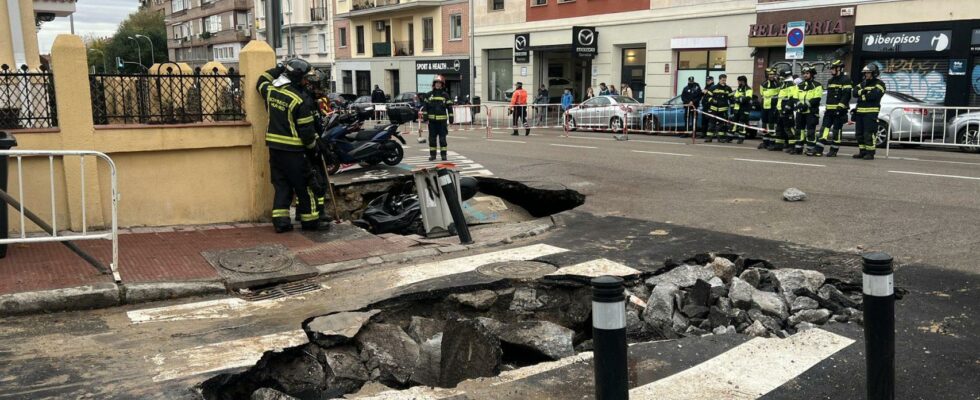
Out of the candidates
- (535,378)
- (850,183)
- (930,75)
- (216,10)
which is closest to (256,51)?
(535,378)

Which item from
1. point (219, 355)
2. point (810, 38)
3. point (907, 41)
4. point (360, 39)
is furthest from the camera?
point (360, 39)

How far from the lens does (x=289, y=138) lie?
8.18 metres

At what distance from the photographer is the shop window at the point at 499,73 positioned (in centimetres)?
3784

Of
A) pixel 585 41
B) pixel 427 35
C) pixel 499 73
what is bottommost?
pixel 499 73

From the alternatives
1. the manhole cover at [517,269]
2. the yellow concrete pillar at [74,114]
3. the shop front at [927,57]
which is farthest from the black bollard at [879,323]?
the shop front at [927,57]

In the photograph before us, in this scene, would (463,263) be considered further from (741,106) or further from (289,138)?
(741,106)

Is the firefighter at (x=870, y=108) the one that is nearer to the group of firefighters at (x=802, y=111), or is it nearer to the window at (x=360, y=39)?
the group of firefighters at (x=802, y=111)

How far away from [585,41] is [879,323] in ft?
93.7

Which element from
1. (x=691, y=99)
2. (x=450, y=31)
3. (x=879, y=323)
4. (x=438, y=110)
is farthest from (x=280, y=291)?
(x=450, y=31)

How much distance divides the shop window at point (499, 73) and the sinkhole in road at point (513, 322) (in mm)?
31659

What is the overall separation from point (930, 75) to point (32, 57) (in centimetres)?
2175

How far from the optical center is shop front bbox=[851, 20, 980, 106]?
2036 cm

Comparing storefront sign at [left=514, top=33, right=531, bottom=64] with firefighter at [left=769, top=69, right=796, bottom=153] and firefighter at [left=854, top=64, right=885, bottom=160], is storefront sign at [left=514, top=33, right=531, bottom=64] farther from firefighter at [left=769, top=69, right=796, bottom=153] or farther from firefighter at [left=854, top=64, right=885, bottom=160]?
firefighter at [left=854, top=64, right=885, bottom=160]

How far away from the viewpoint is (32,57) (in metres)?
13.4
